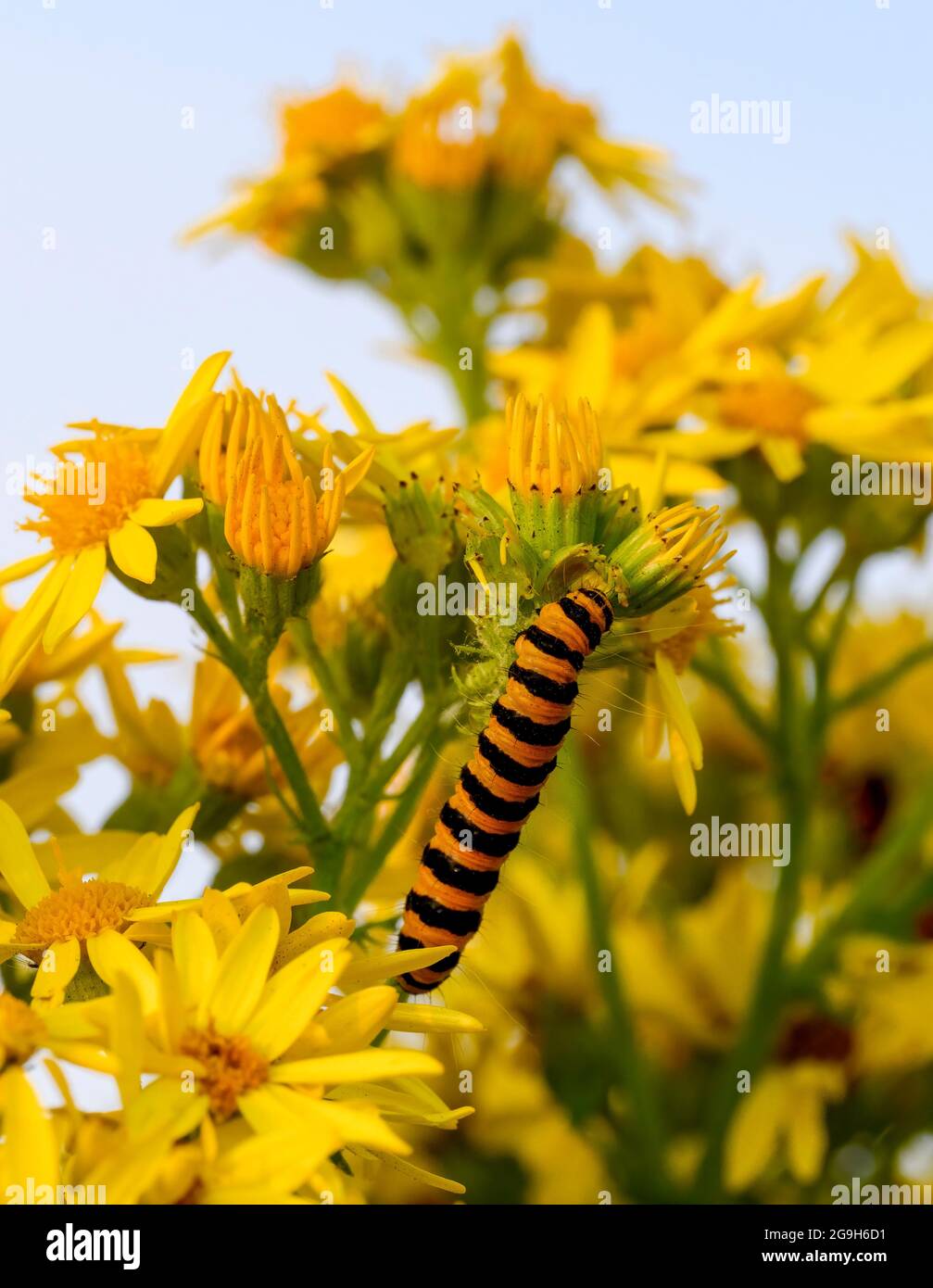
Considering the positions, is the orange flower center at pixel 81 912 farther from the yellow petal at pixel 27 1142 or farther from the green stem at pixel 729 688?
the green stem at pixel 729 688

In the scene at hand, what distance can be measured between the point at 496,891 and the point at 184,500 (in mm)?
669

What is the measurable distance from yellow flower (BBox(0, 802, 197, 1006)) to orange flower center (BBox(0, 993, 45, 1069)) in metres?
0.11

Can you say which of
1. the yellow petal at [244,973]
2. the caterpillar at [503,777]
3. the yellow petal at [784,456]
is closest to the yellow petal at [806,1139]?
the yellow petal at [784,456]

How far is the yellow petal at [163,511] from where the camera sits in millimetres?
2035

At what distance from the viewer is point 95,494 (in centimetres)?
215

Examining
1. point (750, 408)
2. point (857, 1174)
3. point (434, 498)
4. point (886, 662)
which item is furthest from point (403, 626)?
point (886, 662)

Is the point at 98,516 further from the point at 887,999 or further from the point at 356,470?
the point at 887,999

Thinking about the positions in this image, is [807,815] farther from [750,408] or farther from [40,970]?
[40,970]

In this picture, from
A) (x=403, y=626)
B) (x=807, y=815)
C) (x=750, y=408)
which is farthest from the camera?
(x=807, y=815)

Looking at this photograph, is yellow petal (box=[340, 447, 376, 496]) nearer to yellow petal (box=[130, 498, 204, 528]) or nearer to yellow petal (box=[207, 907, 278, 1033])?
yellow petal (box=[130, 498, 204, 528])

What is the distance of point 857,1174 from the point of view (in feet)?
11.0

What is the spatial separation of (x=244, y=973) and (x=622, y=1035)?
5.21 ft

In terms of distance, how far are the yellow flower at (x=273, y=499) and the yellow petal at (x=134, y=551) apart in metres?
0.11

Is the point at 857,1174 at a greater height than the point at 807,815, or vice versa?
the point at 807,815
